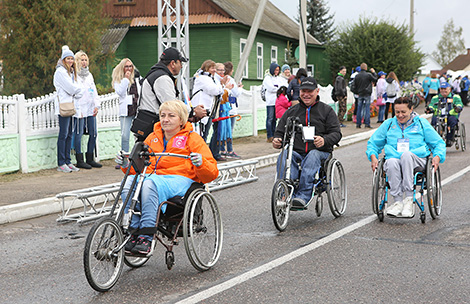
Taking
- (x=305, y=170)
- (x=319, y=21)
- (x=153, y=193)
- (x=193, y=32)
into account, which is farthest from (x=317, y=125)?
(x=319, y=21)

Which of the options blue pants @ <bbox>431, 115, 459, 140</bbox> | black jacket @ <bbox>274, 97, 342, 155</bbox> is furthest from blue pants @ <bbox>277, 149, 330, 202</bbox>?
blue pants @ <bbox>431, 115, 459, 140</bbox>

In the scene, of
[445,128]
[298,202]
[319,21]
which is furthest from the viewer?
[319,21]

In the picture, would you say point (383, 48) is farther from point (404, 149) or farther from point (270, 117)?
point (404, 149)

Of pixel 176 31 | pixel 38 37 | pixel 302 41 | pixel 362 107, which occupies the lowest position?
pixel 362 107

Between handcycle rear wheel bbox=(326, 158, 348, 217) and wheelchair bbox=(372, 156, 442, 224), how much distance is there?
1.68ft

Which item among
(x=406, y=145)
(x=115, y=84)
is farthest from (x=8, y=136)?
(x=406, y=145)

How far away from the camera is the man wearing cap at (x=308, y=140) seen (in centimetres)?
805

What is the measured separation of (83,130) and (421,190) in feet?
23.8

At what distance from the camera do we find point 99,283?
5250 mm

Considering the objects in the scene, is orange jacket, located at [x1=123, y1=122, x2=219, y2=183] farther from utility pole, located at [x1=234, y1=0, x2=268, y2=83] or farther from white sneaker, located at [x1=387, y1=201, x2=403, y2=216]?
utility pole, located at [x1=234, y1=0, x2=268, y2=83]

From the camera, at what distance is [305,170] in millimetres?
8086

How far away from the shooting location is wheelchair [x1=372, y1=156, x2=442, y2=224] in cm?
795

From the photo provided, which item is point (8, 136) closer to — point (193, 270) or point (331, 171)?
point (331, 171)

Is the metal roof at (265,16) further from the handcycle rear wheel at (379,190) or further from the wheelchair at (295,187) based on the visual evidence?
the handcycle rear wheel at (379,190)
